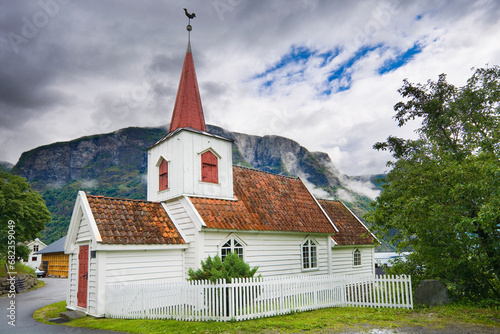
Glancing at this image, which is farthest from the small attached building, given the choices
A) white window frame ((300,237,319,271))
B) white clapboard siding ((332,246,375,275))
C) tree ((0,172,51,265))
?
tree ((0,172,51,265))

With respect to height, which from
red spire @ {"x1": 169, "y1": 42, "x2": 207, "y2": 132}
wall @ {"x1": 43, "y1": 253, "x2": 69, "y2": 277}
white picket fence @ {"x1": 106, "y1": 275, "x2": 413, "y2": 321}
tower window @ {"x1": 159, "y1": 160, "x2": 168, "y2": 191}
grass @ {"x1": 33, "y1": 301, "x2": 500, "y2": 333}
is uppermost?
red spire @ {"x1": 169, "y1": 42, "x2": 207, "y2": 132}

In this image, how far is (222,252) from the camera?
51.2ft

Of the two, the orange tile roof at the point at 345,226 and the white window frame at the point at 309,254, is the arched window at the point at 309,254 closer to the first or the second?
the white window frame at the point at 309,254

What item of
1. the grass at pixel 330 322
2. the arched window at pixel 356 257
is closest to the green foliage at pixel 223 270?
the grass at pixel 330 322

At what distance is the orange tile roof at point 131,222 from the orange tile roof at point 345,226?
37.4ft

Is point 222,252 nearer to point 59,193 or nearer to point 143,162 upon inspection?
point 59,193

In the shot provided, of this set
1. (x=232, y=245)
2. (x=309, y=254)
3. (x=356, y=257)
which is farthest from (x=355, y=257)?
(x=232, y=245)

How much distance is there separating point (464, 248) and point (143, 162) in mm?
163870

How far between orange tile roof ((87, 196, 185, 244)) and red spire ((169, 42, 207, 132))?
4.72m

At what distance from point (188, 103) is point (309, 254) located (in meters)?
10.7

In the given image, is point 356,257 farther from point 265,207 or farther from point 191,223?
point 191,223

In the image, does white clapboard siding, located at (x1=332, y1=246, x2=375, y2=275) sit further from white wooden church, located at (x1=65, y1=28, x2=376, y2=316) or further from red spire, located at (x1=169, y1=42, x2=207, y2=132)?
red spire, located at (x1=169, y1=42, x2=207, y2=132)

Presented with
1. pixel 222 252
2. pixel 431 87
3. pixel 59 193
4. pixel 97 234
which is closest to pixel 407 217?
pixel 222 252

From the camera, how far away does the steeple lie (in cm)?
1819
